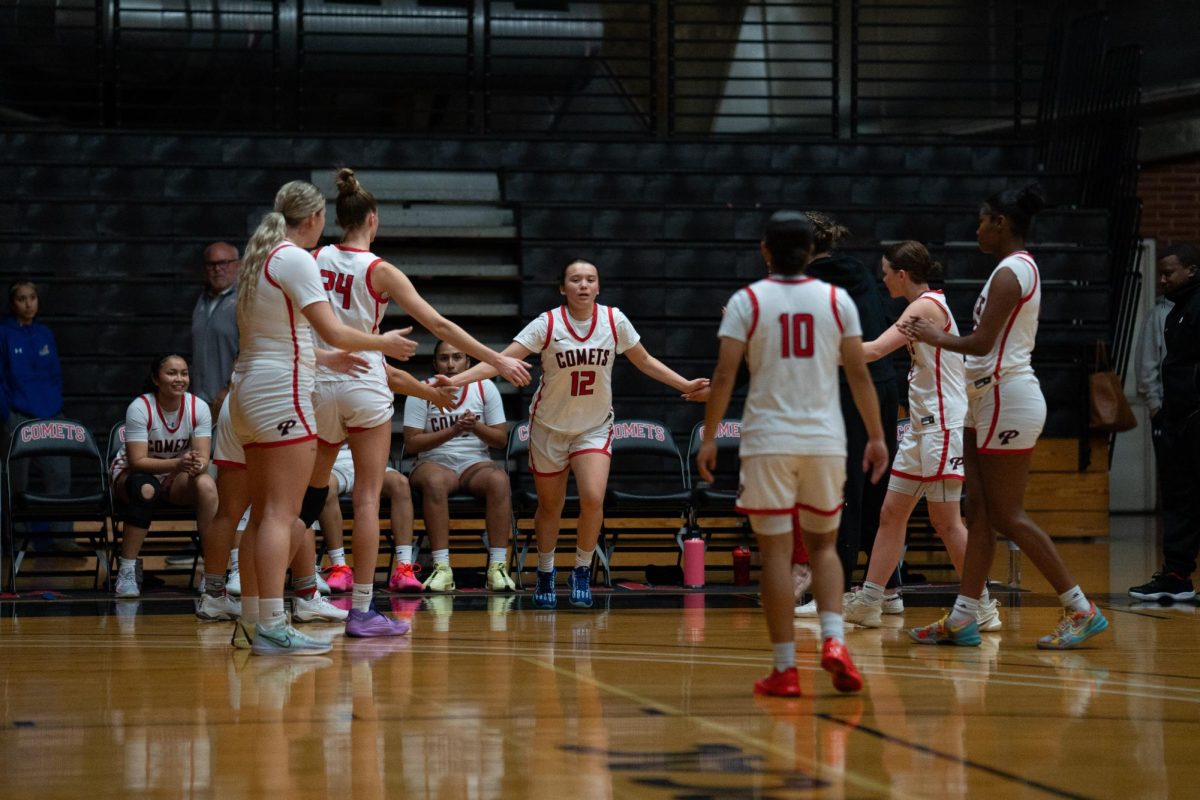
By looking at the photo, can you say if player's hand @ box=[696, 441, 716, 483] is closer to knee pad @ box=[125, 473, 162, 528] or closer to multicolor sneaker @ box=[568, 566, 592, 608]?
multicolor sneaker @ box=[568, 566, 592, 608]

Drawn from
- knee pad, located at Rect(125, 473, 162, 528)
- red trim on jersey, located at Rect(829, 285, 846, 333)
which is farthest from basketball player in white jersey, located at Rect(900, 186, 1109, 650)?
knee pad, located at Rect(125, 473, 162, 528)

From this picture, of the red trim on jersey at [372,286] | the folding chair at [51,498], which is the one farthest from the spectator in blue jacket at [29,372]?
the red trim on jersey at [372,286]

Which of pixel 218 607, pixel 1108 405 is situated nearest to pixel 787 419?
pixel 218 607

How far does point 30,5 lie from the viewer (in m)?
13.8

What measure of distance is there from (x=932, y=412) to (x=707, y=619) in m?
1.47

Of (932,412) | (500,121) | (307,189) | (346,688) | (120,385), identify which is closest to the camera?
(346,688)

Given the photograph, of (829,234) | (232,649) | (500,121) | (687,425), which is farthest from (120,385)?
(500,121)

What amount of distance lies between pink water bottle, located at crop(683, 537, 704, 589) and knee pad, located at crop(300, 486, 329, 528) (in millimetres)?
2717

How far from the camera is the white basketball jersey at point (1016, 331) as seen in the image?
5.87 m

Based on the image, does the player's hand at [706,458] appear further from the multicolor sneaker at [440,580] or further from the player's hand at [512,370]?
the multicolor sneaker at [440,580]

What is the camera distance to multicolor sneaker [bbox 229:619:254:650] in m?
6.13

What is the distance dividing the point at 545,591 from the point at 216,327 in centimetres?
286

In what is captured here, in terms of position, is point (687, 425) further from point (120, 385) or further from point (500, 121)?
point (500, 121)

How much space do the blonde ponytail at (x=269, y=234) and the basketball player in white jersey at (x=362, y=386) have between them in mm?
293
